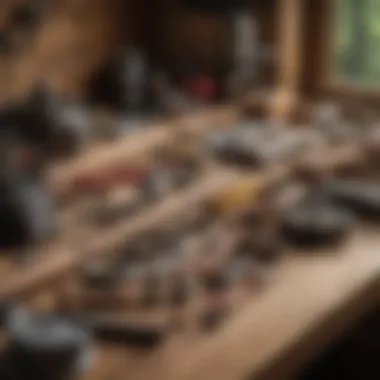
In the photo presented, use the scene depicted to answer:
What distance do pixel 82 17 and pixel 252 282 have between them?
1371 mm

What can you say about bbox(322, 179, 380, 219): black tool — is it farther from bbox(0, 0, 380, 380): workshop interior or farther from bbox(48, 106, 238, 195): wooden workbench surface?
bbox(48, 106, 238, 195): wooden workbench surface

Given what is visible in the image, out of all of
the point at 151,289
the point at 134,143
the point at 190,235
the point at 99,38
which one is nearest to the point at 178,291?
the point at 151,289

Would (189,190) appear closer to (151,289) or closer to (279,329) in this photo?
(151,289)

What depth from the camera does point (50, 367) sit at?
A: 1.44 m

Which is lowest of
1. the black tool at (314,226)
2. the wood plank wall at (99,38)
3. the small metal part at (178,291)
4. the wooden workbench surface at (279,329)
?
the wooden workbench surface at (279,329)

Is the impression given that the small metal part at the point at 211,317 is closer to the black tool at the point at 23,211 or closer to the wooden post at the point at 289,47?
the black tool at the point at 23,211

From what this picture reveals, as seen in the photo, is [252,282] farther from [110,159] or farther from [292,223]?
[110,159]

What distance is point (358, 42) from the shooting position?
3.01 m

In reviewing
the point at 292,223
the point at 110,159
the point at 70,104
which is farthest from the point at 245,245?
the point at 70,104

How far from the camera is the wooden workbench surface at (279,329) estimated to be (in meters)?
1.50

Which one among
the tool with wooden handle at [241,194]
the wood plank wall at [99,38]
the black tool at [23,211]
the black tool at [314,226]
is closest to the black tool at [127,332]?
the black tool at [23,211]

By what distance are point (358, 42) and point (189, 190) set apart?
1033mm

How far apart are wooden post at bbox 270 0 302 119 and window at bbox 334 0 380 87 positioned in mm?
115

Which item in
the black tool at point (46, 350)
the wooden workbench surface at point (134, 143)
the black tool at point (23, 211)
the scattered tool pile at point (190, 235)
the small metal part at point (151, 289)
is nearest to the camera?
the black tool at point (46, 350)
